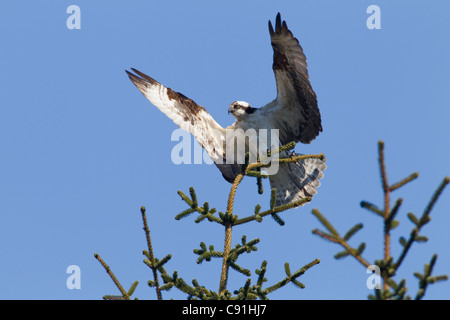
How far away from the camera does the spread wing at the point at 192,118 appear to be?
340 inches

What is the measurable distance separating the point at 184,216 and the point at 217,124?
12.1 ft

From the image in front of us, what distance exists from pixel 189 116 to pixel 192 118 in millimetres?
56

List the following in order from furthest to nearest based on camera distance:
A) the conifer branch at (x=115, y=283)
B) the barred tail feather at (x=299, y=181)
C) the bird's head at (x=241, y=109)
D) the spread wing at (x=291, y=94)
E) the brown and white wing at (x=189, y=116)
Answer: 1. the barred tail feather at (x=299, y=181)
2. the bird's head at (x=241, y=109)
3. the brown and white wing at (x=189, y=116)
4. the spread wing at (x=291, y=94)
5. the conifer branch at (x=115, y=283)

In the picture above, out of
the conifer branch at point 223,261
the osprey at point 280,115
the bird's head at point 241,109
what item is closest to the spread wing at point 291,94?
the osprey at point 280,115

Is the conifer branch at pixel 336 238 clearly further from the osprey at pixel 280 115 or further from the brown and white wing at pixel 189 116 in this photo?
the brown and white wing at pixel 189 116

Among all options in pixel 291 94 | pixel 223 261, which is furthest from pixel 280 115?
pixel 223 261

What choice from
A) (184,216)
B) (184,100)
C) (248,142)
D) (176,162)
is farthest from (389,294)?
(184,100)

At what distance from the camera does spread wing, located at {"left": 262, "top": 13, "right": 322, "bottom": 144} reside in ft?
28.0

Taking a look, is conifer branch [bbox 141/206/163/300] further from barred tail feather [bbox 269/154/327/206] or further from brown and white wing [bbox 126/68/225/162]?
barred tail feather [bbox 269/154/327/206]

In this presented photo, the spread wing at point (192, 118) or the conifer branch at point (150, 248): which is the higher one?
the spread wing at point (192, 118)
